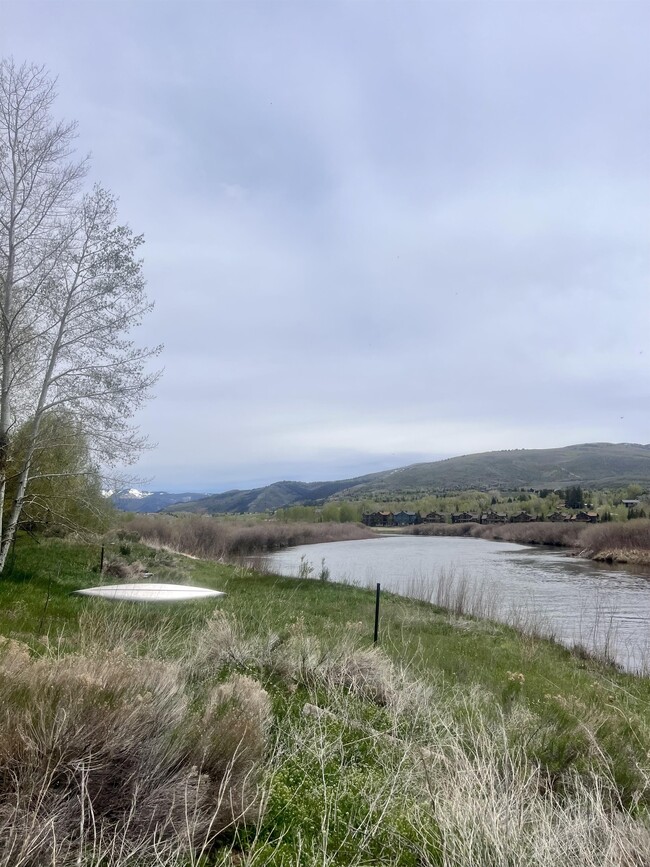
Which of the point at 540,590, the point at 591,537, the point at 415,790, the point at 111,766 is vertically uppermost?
the point at 111,766

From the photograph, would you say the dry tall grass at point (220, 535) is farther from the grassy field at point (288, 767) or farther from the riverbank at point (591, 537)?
the grassy field at point (288, 767)

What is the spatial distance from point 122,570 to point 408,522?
295 ft

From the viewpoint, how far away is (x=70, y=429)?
14.5 meters

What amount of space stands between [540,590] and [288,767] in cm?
2493

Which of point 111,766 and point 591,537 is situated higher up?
point 111,766

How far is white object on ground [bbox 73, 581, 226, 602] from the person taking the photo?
39.8 ft

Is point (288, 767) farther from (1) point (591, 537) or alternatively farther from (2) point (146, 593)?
(1) point (591, 537)

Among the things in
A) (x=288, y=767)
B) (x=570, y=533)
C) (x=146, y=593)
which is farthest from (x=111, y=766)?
(x=570, y=533)

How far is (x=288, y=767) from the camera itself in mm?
4309

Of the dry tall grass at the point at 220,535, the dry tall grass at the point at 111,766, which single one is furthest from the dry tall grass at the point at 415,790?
the dry tall grass at the point at 220,535

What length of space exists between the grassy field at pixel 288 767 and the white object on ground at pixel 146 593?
14.6 feet

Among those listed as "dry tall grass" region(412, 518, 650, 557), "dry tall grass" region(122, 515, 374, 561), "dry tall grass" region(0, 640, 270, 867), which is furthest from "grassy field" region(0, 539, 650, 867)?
"dry tall grass" region(412, 518, 650, 557)

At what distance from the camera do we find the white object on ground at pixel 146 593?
12117mm

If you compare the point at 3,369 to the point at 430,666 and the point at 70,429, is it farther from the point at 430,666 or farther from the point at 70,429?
the point at 430,666
